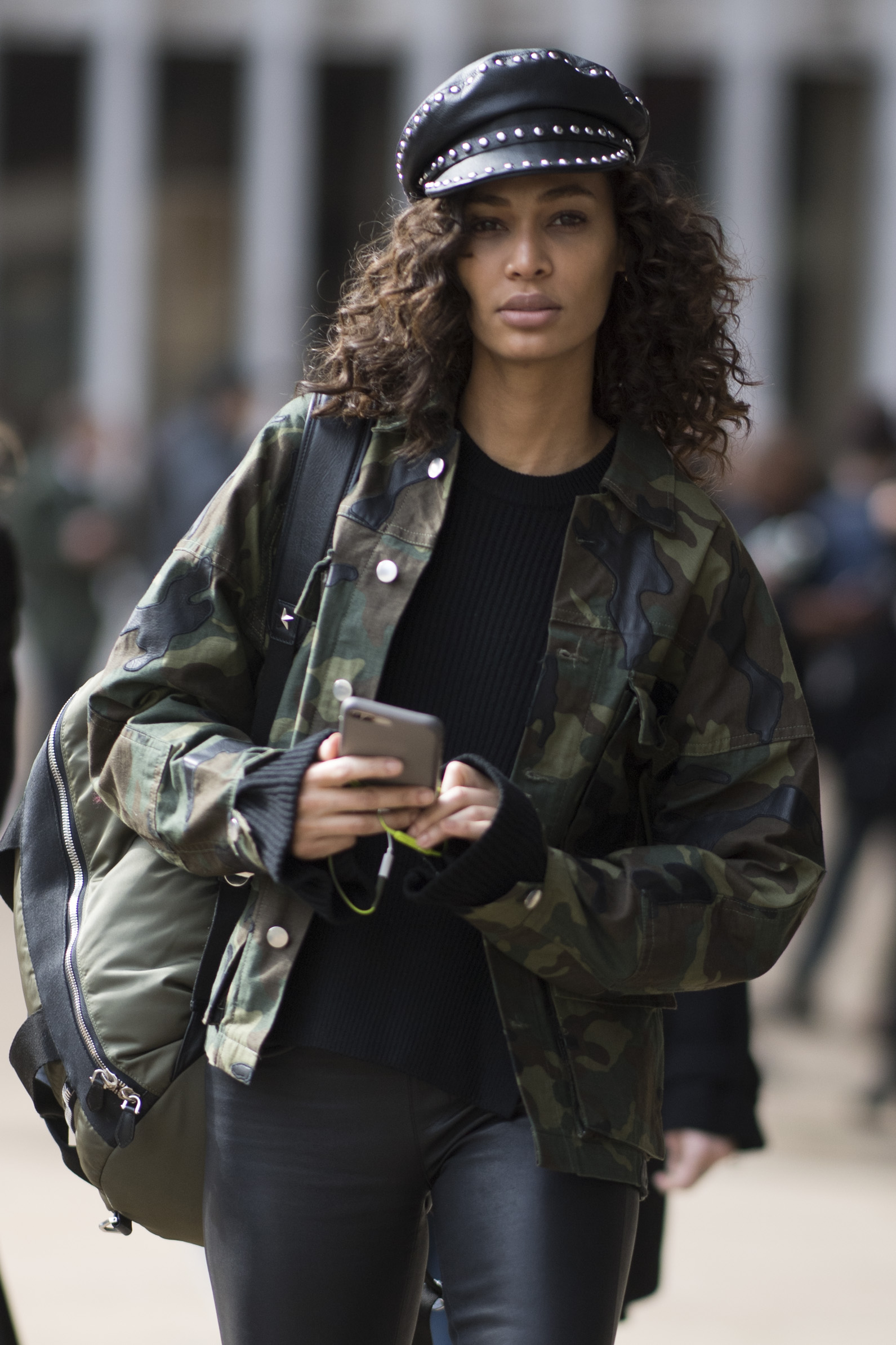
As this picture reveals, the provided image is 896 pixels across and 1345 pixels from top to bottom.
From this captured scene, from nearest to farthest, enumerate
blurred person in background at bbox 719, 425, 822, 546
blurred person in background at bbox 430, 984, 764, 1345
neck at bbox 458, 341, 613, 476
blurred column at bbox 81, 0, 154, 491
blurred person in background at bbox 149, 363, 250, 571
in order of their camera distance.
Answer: neck at bbox 458, 341, 613, 476, blurred person in background at bbox 430, 984, 764, 1345, blurred person in background at bbox 719, 425, 822, 546, blurred person in background at bbox 149, 363, 250, 571, blurred column at bbox 81, 0, 154, 491

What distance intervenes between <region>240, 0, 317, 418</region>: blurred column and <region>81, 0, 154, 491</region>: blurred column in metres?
0.86

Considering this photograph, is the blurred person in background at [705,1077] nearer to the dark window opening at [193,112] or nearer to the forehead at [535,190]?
the forehead at [535,190]

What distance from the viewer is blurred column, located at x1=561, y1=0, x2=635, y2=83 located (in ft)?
56.7

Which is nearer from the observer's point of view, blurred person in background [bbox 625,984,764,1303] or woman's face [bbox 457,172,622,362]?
woman's face [bbox 457,172,622,362]

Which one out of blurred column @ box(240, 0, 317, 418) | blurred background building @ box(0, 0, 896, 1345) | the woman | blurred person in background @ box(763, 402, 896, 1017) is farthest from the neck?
blurred column @ box(240, 0, 317, 418)

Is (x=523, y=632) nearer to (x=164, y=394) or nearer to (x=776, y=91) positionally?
(x=164, y=394)

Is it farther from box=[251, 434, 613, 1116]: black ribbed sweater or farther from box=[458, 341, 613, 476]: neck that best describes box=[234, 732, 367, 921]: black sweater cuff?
box=[458, 341, 613, 476]: neck

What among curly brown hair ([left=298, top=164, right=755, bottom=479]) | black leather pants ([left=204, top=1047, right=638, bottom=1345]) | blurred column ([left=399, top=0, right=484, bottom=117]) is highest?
blurred column ([left=399, top=0, right=484, bottom=117])

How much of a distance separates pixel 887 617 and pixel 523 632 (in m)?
4.61

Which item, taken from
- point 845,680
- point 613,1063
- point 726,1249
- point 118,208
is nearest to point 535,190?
point 613,1063

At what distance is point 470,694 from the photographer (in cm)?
250

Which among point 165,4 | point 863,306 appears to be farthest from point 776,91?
point 165,4

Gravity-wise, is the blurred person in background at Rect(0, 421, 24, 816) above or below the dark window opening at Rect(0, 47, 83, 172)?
below

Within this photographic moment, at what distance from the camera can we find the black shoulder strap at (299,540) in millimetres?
2523
